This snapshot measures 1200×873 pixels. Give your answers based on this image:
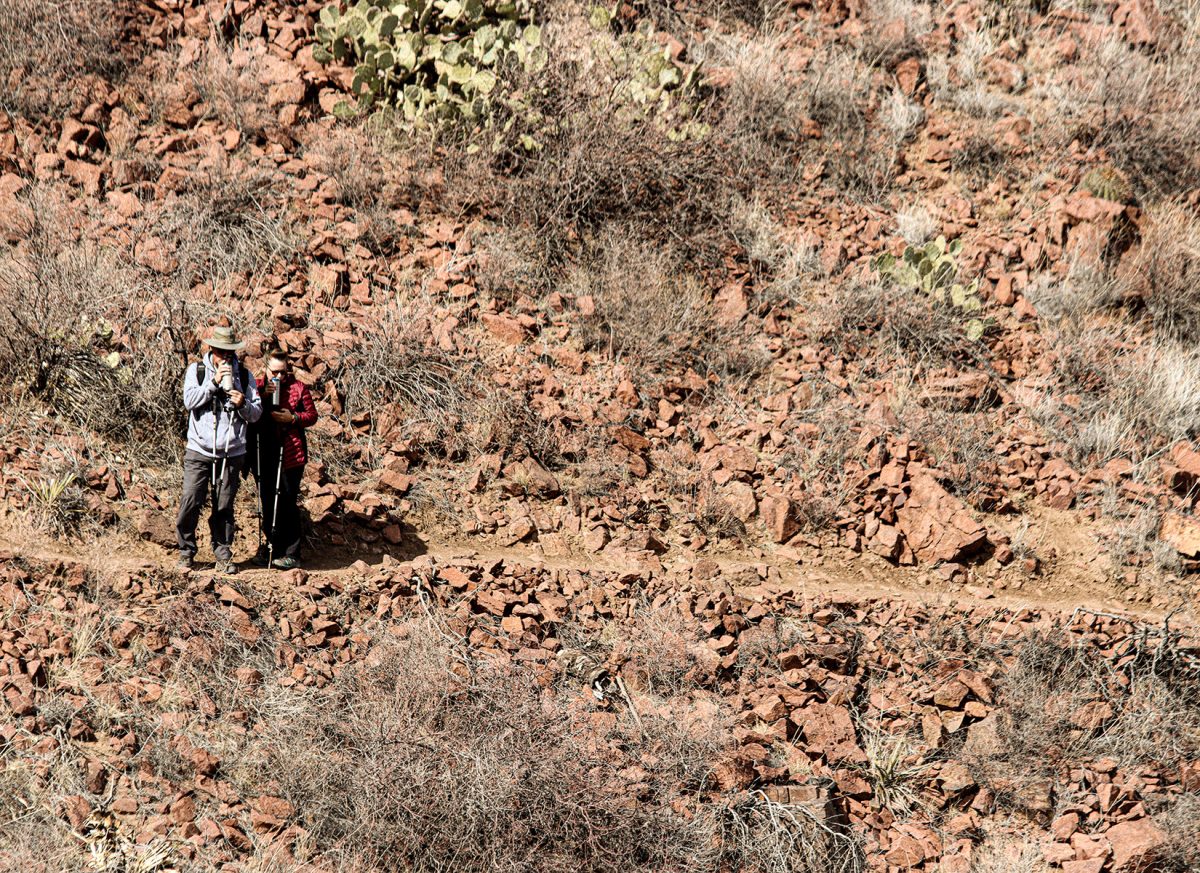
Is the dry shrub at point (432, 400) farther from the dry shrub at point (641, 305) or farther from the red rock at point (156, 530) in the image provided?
the red rock at point (156, 530)

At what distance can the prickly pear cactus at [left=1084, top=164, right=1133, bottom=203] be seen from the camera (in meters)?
9.59

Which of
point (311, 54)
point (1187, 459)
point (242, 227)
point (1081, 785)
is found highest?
point (311, 54)

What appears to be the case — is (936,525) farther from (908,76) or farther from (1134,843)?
(908,76)

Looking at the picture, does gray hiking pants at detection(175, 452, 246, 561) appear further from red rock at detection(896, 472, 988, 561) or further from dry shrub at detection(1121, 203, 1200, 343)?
dry shrub at detection(1121, 203, 1200, 343)

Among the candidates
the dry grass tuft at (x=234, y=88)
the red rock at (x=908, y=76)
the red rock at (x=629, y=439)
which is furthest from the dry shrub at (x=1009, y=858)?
the dry grass tuft at (x=234, y=88)

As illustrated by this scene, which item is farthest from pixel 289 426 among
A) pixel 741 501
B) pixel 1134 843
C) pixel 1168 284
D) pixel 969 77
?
pixel 969 77

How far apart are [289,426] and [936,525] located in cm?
418

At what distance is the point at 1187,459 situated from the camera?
7.97 metres

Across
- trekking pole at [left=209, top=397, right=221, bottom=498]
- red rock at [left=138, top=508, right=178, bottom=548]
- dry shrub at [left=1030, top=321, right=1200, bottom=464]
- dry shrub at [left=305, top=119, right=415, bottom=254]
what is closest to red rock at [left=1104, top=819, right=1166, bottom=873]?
dry shrub at [left=1030, top=321, right=1200, bottom=464]

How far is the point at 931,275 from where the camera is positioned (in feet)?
29.5

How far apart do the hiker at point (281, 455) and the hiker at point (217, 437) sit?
0.11 metres

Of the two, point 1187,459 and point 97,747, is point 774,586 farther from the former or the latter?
point 97,747

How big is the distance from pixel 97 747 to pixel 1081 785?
509 centimetres

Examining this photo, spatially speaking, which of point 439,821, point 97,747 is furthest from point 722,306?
point 97,747
